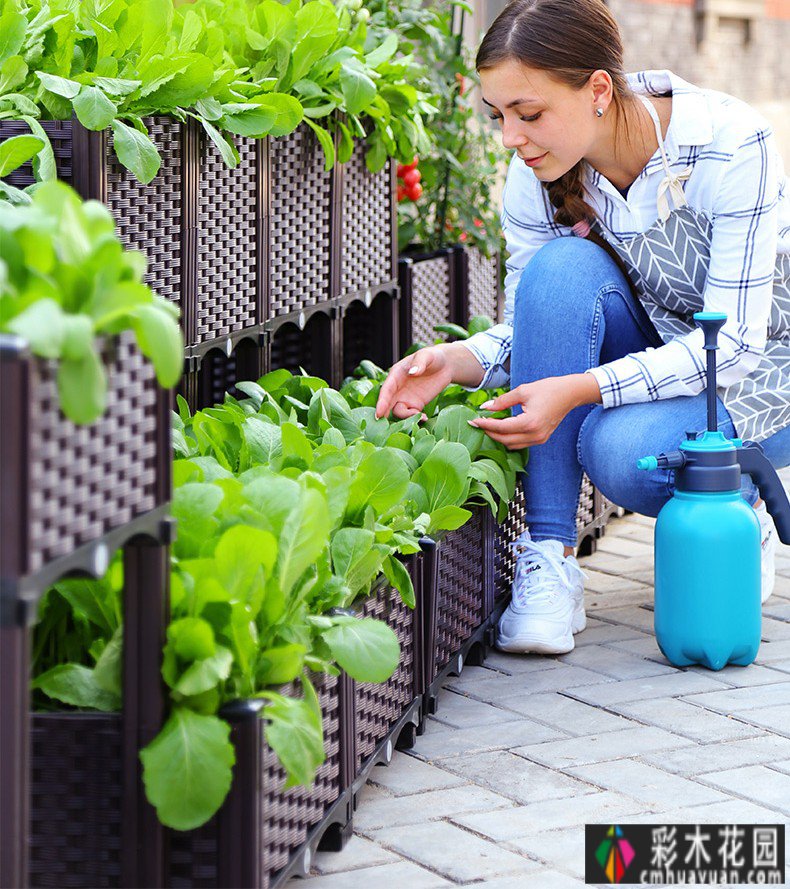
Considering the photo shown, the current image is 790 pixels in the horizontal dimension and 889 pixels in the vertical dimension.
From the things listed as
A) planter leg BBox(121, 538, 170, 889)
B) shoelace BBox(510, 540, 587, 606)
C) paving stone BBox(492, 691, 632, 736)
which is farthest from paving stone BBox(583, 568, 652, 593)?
planter leg BBox(121, 538, 170, 889)

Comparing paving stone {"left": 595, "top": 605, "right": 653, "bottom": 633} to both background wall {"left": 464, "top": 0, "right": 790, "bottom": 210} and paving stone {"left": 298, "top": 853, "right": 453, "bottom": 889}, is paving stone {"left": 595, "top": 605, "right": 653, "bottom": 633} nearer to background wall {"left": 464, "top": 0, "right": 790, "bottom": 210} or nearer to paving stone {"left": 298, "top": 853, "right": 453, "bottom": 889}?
paving stone {"left": 298, "top": 853, "right": 453, "bottom": 889}

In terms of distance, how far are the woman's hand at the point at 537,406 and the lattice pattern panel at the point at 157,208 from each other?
65 centimetres

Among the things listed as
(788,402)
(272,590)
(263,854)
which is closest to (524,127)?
(788,402)

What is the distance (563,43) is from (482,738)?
1.27 m

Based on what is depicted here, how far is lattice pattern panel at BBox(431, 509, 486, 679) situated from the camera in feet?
7.77

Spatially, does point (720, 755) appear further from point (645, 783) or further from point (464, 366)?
point (464, 366)

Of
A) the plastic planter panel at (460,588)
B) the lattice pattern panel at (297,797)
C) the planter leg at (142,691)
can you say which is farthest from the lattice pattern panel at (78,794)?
the plastic planter panel at (460,588)

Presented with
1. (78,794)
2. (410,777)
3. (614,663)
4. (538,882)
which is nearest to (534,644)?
(614,663)

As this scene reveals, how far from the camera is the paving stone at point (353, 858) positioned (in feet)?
5.79

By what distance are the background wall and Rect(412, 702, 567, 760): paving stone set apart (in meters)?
8.21

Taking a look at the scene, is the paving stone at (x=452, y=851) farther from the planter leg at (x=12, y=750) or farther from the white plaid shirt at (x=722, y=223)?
the white plaid shirt at (x=722, y=223)

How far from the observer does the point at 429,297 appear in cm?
385

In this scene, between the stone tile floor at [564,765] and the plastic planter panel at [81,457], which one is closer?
the plastic planter panel at [81,457]

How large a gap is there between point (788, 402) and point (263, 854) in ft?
5.21
